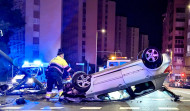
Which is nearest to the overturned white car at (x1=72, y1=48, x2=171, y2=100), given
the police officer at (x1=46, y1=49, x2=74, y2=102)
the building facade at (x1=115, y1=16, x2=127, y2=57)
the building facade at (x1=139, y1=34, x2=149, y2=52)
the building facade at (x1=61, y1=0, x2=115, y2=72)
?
the police officer at (x1=46, y1=49, x2=74, y2=102)

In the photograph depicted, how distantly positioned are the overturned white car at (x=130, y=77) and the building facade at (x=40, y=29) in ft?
101

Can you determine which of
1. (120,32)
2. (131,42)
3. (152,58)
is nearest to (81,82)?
(152,58)

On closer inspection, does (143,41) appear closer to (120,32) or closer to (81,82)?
(120,32)

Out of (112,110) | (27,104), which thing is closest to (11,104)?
(27,104)

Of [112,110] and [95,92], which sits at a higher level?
[95,92]

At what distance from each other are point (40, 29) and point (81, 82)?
110ft

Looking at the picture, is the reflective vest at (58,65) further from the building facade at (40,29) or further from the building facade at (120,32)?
the building facade at (120,32)

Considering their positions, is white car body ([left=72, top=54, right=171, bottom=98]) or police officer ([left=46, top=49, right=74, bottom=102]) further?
police officer ([left=46, top=49, right=74, bottom=102])

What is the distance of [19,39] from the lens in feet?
123

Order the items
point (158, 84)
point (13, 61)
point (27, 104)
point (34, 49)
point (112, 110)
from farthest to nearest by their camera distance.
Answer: point (34, 49), point (13, 61), point (27, 104), point (158, 84), point (112, 110)

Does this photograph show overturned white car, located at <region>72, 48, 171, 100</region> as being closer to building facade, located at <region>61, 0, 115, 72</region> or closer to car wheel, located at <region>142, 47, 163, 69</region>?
car wheel, located at <region>142, 47, 163, 69</region>

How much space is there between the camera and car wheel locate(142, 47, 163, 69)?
616 cm

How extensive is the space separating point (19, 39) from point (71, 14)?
116 ft

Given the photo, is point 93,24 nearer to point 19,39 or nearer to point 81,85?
point 19,39
